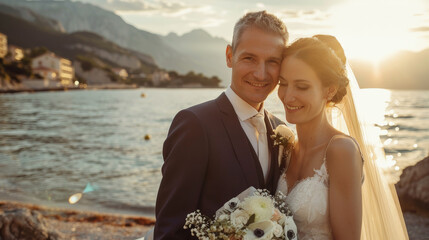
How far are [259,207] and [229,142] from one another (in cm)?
83

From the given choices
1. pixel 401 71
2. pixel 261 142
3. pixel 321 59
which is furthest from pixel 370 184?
pixel 401 71

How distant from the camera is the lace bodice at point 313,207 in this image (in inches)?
135

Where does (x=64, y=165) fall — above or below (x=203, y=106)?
below

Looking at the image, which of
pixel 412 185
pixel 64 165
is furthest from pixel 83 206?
pixel 412 185

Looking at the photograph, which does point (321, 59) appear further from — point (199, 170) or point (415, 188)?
point (415, 188)

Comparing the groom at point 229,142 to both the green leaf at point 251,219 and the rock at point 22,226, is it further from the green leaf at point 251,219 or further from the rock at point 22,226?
the rock at point 22,226

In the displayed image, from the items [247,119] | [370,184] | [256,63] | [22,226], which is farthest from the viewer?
[22,226]

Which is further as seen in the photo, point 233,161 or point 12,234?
point 12,234

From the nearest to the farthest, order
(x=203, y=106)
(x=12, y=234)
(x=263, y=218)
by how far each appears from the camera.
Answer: (x=263, y=218) < (x=203, y=106) < (x=12, y=234)

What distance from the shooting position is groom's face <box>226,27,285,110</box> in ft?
11.8

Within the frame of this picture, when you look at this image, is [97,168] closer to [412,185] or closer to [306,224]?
[412,185]

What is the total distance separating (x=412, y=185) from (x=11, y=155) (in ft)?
70.2

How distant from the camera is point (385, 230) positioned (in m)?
3.95

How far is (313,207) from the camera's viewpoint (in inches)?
135
